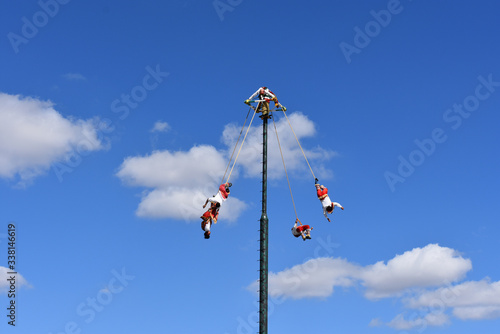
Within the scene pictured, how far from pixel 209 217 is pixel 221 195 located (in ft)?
4.40

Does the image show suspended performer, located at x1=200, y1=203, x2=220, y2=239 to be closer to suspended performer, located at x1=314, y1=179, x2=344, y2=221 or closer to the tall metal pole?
the tall metal pole

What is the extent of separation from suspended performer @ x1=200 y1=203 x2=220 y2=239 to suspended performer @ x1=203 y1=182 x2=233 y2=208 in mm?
242

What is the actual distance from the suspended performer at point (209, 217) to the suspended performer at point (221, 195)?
0.79 ft

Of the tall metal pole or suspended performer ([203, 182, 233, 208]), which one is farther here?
suspended performer ([203, 182, 233, 208])

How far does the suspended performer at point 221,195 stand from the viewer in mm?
28578

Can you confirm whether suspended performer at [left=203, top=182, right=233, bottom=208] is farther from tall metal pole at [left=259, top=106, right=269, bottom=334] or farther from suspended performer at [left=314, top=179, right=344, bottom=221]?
suspended performer at [left=314, top=179, right=344, bottom=221]

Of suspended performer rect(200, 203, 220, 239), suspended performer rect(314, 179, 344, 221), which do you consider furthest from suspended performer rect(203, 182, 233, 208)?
suspended performer rect(314, 179, 344, 221)

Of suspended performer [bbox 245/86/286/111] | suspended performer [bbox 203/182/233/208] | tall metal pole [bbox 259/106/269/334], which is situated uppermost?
suspended performer [bbox 245/86/286/111]

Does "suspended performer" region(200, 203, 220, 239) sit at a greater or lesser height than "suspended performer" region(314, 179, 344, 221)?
lesser

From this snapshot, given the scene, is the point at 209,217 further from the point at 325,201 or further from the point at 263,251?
the point at 325,201

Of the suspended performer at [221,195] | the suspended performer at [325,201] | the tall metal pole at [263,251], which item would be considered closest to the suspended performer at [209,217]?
the suspended performer at [221,195]

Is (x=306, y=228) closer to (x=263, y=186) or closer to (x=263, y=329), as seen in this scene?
(x=263, y=186)

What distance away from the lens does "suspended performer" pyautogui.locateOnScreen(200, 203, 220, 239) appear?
93.3ft

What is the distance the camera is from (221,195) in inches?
1135
